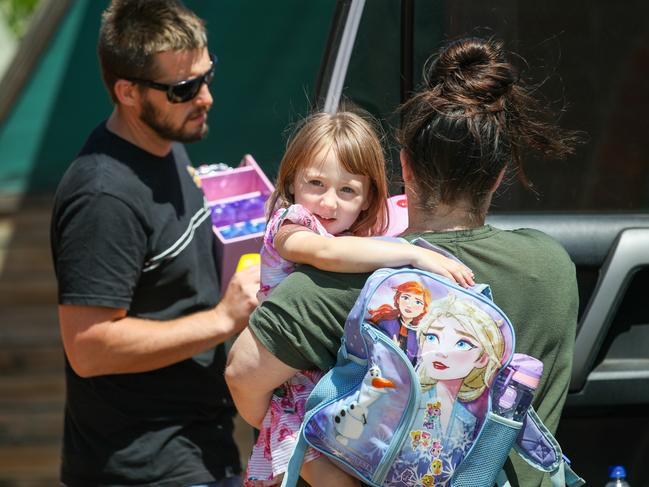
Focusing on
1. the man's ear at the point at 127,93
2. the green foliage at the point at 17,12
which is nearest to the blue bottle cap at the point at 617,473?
the man's ear at the point at 127,93

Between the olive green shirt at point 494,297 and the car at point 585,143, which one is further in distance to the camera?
the car at point 585,143

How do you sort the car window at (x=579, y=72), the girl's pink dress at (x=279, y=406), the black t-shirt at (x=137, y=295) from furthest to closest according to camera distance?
1. the black t-shirt at (x=137, y=295)
2. the car window at (x=579, y=72)
3. the girl's pink dress at (x=279, y=406)

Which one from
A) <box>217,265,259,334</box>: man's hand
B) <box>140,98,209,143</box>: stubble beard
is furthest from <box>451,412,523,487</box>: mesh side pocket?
<box>140,98,209,143</box>: stubble beard

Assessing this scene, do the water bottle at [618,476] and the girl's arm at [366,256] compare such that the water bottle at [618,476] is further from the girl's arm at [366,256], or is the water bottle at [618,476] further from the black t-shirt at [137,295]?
the black t-shirt at [137,295]

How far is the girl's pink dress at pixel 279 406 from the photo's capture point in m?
2.11

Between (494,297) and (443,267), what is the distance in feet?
0.43

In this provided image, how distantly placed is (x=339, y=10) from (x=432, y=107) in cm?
80

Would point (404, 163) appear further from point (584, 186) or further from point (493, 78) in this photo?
point (584, 186)

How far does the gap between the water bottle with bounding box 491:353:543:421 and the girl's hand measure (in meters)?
0.17

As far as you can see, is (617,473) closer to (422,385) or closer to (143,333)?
(422,385)

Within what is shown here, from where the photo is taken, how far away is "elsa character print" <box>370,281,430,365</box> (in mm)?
1895

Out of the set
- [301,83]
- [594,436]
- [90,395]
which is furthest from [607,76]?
[301,83]

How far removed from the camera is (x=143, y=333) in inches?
110

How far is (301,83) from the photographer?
5.80 m
